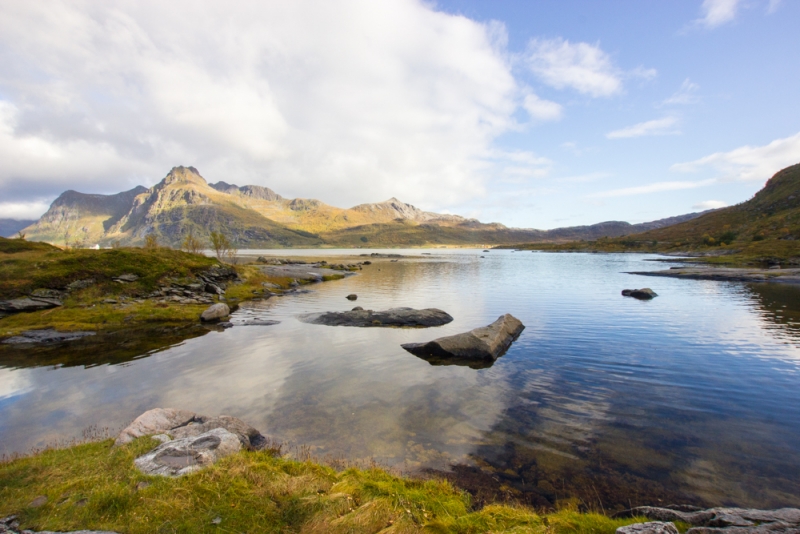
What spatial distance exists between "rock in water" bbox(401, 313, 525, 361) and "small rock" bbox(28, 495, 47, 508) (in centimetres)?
2001

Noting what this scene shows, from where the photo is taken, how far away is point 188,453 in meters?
10.4

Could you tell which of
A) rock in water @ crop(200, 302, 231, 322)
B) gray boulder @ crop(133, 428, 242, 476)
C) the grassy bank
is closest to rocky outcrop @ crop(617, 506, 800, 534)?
gray boulder @ crop(133, 428, 242, 476)

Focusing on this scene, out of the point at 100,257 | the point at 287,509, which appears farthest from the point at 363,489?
the point at 100,257

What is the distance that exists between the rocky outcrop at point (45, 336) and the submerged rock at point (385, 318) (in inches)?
781

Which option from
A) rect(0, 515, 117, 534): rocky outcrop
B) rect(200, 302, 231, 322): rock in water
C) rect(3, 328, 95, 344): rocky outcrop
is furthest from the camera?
rect(200, 302, 231, 322): rock in water

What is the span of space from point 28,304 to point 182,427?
3538 cm

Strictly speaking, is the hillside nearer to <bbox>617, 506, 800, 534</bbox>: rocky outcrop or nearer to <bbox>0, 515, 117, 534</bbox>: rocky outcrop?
<bbox>617, 506, 800, 534</bbox>: rocky outcrop

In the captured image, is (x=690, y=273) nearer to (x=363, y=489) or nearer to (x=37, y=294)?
(x=363, y=489)

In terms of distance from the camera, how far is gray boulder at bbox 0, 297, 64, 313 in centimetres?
3291

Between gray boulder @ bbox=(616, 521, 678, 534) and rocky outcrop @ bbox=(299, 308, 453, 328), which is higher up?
gray boulder @ bbox=(616, 521, 678, 534)

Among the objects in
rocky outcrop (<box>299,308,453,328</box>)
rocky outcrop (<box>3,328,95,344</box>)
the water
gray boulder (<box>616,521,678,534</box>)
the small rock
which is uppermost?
gray boulder (<box>616,521,678,534</box>)

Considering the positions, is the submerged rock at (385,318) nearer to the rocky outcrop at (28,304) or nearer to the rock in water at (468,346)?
the rock in water at (468,346)

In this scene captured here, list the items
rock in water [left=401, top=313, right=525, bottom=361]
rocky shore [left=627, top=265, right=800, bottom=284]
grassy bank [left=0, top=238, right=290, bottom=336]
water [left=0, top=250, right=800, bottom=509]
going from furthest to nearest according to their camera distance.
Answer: rocky shore [left=627, top=265, right=800, bottom=284] < grassy bank [left=0, top=238, right=290, bottom=336] < rock in water [left=401, top=313, right=525, bottom=361] < water [left=0, top=250, right=800, bottom=509]

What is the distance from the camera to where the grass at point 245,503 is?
7.32m
